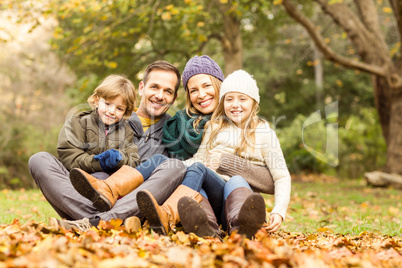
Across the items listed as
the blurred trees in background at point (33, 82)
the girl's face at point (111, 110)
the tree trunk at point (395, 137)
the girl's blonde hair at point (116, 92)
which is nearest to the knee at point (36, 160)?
the girl's face at point (111, 110)

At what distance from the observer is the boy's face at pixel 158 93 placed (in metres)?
3.26

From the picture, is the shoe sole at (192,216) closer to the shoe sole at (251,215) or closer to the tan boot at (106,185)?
the shoe sole at (251,215)

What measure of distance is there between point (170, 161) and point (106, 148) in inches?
24.3

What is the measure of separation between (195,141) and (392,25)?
12.9 metres

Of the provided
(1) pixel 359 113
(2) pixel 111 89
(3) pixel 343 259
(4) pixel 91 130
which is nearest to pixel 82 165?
(4) pixel 91 130

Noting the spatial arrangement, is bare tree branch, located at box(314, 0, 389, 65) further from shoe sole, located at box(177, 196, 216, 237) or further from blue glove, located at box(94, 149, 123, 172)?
shoe sole, located at box(177, 196, 216, 237)

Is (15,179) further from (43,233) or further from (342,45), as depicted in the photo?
(342,45)

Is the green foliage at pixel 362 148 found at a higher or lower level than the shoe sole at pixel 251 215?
lower

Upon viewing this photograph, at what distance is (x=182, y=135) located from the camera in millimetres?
3023

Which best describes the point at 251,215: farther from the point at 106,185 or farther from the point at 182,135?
the point at 182,135

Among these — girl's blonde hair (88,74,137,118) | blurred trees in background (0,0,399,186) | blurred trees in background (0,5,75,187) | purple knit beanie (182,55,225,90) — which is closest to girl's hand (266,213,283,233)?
purple knit beanie (182,55,225,90)

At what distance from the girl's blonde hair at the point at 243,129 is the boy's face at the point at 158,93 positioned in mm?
483

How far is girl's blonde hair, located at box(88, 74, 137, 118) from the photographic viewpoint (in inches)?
120

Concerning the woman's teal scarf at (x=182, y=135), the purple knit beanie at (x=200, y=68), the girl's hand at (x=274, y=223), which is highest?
the purple knit beanie at (x=200, y=68)
